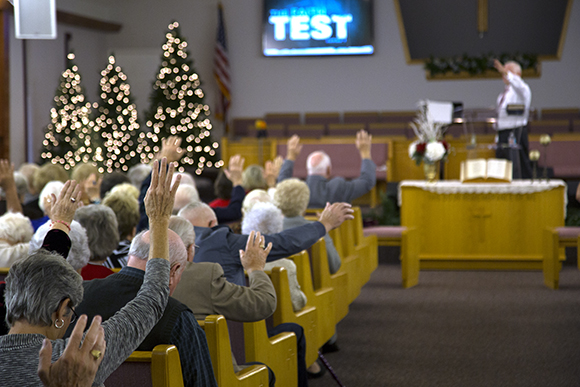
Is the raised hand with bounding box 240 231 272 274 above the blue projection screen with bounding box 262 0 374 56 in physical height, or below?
below

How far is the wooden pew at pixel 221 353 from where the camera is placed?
178 cm

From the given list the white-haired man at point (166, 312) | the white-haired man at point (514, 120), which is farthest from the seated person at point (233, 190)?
the white-haired man at point (514, 120)

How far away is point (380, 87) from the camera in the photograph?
12.7 metres

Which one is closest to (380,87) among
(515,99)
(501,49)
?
(501,49)

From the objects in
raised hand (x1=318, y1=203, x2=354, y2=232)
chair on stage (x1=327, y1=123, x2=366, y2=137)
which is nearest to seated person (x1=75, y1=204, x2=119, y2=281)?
raised hand (x1=318, y1=203, x2=354, y2=232)

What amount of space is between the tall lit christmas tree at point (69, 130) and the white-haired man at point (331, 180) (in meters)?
6.17

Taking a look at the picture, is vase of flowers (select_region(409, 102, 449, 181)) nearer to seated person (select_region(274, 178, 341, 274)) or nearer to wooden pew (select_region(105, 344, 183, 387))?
seated person (select_region(274, 178, 341, 274))

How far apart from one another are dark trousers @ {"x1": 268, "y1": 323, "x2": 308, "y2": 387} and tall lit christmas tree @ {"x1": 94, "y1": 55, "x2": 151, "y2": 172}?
843 cm

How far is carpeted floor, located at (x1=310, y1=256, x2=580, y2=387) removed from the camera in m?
3.28

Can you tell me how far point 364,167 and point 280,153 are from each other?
4.90 meters

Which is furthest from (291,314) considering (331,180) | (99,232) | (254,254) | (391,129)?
(391,129)

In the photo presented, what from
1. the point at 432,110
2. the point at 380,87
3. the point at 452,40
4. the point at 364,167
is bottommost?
the point at 364,167

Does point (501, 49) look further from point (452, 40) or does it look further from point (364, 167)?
point (364, 167)

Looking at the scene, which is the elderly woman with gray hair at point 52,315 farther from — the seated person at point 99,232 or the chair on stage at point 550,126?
the chair on stage at point 550,126
